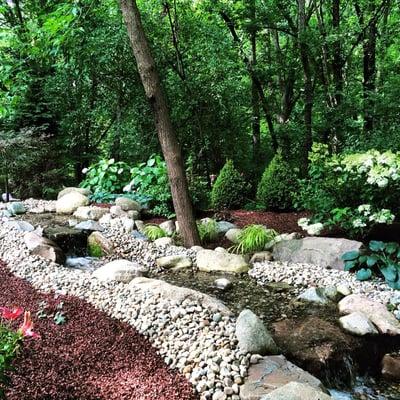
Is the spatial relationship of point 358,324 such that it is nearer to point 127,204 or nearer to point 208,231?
point 208,231

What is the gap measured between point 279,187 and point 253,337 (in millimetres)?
4885

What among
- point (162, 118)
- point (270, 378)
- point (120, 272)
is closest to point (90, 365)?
point (270, 378)

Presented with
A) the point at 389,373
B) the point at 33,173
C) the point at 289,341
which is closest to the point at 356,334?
the point at 389,373

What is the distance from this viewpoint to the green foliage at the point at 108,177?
9180 millimetres

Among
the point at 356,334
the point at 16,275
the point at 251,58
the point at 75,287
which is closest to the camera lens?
the point at 356,334

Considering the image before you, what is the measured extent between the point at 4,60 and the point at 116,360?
26.1 ft

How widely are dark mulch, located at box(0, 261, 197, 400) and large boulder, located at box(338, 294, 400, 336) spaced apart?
1926mm

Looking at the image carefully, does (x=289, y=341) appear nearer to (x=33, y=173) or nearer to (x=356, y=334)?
(x=356, y=334)

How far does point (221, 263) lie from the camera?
539 cm

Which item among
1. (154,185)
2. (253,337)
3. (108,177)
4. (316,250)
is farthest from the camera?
(108,177)

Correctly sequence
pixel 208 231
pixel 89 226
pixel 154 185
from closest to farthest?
1. pixel 89 226
2. pixel 208 231
3. pixel 154 185

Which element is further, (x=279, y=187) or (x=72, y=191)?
(x=72, y=191)

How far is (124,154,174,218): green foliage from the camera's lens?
25.5 ft

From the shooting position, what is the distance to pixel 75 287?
163 inches
